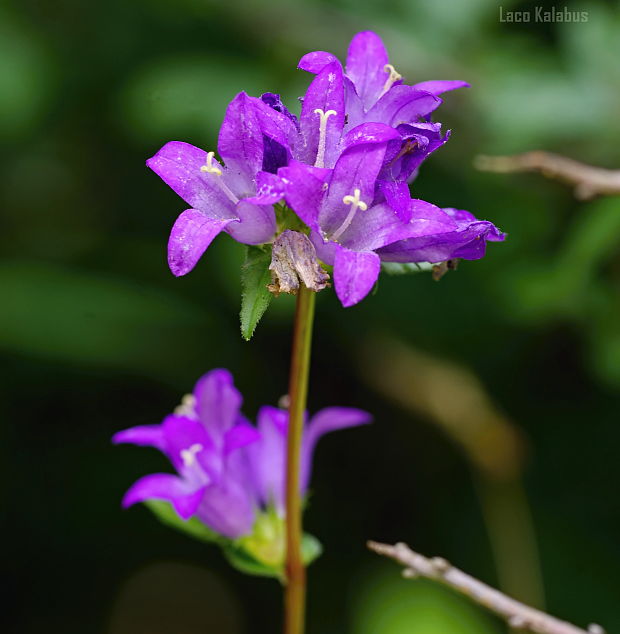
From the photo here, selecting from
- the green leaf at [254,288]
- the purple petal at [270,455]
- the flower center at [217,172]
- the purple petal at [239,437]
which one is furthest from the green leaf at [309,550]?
the flower center at [217,172]

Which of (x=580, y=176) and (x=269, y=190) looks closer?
(x=269, y=190)

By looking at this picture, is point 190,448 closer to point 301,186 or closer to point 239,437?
point 239,437

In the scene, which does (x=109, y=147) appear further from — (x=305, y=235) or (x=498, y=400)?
(x=305, y=235)

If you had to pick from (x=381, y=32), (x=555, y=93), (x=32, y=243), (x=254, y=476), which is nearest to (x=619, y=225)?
(x=555, y=93)

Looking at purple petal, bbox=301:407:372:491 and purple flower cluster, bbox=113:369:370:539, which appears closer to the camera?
purple flower cluster, bbox=113:369:370:539

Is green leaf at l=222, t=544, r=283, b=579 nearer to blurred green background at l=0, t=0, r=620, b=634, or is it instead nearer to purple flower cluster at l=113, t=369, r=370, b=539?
purple flower cluster at l=113, t=369, r=370, b=539

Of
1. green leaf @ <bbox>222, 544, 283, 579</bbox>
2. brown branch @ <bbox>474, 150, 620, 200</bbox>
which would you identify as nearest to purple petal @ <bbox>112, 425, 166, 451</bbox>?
green leaf @ <bbox>222, 544, 283, 579</bbox>

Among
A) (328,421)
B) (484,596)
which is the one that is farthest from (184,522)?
(484,596)
